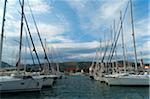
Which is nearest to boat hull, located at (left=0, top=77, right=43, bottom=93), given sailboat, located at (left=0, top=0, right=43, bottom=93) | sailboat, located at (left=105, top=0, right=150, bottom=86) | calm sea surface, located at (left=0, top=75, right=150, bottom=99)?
sailboat, located at (left=0, top=0, right=43, bottom=93)

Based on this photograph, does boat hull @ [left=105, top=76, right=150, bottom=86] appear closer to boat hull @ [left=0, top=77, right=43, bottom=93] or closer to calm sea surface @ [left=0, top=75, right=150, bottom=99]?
calm sea surface @ [left=0, top=75, right=150, bottom=99]

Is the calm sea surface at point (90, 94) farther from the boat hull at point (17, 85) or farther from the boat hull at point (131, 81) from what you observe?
the boat hull at point (131, 81)

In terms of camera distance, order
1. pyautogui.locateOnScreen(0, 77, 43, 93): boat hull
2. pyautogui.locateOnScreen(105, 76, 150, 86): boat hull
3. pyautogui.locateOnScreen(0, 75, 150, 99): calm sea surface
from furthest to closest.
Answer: pyautogui.locateOnScreen(105, 76, 150, 86): boat hull → pyautogui.locateOnScreen(0, 77, 43, 93): boat hull → pyautogui.locateOnScreen(0, 75, 150, 99): calm sea surface

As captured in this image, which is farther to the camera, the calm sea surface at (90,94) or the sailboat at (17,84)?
the sailboat at (17,84)

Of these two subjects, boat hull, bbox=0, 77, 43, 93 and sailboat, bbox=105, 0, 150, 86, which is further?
sailboat, bbox=105, 0, 150, 86

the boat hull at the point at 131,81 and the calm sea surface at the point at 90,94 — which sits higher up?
the boat hull at the point at 131,81

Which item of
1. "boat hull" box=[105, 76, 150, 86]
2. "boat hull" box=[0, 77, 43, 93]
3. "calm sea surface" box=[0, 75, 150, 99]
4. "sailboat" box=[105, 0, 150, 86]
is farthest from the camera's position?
"boat hull" box=[105, 76, 150, 86]

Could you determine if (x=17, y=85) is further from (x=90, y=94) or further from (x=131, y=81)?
(x=131, y=81)

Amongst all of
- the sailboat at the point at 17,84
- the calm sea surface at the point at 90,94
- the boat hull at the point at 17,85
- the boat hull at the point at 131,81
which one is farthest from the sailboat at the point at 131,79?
the boat hull at the point at 17,85

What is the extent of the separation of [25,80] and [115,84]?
15.8m

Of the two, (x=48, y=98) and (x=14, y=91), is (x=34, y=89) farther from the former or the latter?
(x=48, y=98)

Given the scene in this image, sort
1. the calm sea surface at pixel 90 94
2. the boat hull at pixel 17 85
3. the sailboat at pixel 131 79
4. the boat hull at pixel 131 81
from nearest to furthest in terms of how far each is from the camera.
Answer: the calm sea surface at pixel 90 94 → the boat hull at pixel 17 85 → the sailboat at pixel 131 79 → the boat hull at pixel 131 81

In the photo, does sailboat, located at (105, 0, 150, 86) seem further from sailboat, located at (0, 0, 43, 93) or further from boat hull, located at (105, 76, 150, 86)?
sailboat, located at (0, 0, 43, 93)

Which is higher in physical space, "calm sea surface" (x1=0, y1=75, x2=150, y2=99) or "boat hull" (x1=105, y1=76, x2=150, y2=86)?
"boat hull" (x1=105, y1=76, x2=150, y2=86)
